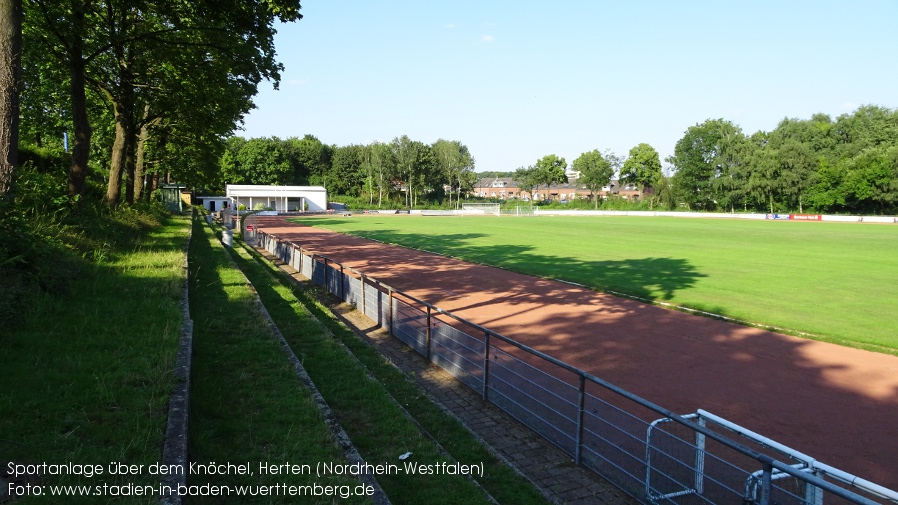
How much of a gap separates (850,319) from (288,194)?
272 feet

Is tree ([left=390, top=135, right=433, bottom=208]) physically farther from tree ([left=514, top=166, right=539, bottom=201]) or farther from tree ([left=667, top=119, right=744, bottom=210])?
tree ([left=667, top=119, right=744, bottom=210])

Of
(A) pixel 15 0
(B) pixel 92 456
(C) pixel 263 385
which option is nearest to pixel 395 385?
(C) pixel 263 385

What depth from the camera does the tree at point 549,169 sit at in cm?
12212

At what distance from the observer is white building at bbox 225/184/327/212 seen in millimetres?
83562

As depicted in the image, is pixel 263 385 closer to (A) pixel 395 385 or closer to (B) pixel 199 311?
(A) pixel 395 385

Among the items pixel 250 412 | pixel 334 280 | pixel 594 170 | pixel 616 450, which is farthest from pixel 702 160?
pixel 250 412

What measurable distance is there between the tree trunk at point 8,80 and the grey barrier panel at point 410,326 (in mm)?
6981

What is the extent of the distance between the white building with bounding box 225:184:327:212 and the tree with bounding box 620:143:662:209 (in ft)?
215

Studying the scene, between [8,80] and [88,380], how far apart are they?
6.37m

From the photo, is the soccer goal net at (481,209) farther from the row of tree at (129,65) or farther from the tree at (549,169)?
the row of tree at (129,65)

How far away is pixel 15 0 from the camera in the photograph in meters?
8.33

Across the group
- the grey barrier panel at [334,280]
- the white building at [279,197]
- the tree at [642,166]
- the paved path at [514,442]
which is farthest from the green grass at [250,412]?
the tree at [642,166]

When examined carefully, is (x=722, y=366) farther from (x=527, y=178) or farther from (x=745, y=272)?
(x=527, y=178)

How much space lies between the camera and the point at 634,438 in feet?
18.5
